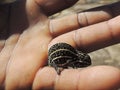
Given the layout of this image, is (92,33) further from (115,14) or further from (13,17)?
(13,17)

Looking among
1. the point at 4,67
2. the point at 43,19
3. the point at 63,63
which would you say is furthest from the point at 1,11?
the point at 63,63

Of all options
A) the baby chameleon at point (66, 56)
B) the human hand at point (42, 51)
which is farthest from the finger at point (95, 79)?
the baby chameleon at point (66, 56)

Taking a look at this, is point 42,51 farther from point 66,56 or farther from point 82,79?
point 82,79

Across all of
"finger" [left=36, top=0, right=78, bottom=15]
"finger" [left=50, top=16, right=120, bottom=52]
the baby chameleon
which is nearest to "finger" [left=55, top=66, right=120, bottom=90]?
the baby chameleon

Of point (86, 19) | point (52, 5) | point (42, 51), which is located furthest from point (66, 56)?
point (52, 5)

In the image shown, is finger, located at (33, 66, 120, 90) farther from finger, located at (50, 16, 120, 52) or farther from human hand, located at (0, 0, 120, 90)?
finger, located at (50, 16, 120, 52)
